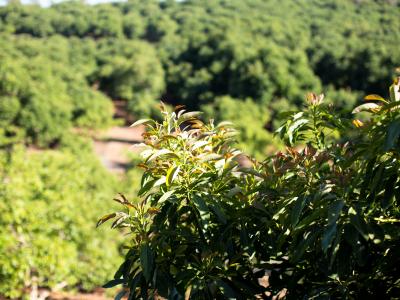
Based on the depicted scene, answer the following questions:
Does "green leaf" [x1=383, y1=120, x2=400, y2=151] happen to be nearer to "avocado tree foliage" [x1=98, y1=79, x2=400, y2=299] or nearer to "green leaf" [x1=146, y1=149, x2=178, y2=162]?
"avocado tree foliage" [x1=98, y1=79, x2=400, y2=299]

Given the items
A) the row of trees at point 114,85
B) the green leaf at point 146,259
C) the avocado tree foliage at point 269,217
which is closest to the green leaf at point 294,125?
the avocado tree foliage at point 269,217

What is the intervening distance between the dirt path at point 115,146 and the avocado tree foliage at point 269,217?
22.3 metres

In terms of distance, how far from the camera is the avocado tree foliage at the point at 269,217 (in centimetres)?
167

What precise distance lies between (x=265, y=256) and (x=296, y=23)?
4455 centimetres

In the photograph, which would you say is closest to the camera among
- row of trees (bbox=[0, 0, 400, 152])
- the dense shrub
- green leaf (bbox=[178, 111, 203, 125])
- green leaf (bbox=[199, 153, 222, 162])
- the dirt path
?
green leaf (bbox=[199, 153, 222, 162])

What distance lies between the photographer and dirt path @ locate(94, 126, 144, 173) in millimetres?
25172

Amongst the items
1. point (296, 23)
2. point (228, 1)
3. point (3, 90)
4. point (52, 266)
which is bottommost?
point (52, 266)

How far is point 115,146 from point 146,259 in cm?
2740

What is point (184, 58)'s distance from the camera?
1486 inches

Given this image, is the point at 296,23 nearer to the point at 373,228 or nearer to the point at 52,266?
the point at 52,266

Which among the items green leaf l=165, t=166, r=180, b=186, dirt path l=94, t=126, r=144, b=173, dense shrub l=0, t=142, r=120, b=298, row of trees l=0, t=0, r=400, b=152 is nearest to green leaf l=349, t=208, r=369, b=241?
green leaf l=165, t=166, r=180, b=186

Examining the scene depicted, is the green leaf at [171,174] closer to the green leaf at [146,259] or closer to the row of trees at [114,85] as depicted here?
the row of trees at [114,85]

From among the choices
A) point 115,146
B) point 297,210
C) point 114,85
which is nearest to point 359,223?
point 297,210

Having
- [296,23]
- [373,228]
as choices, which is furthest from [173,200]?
[296,23]
